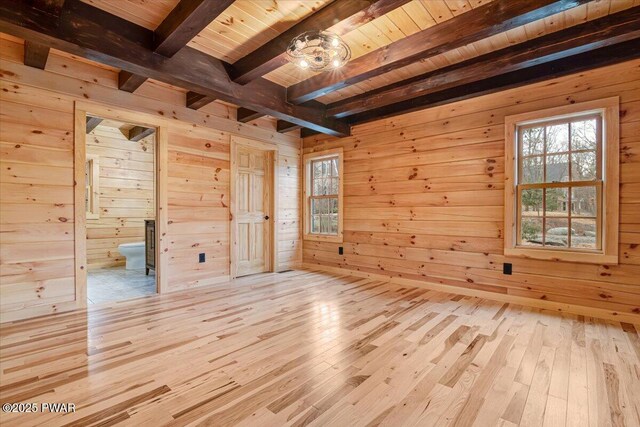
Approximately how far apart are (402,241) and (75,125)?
3901 mm

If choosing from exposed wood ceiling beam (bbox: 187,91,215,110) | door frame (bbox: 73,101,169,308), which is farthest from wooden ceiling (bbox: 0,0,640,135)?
exposed wood ceiling beam (bbox: 187,91,215,110)

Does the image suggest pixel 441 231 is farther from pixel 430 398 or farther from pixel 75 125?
pixel 75 125

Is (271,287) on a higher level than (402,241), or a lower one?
lower

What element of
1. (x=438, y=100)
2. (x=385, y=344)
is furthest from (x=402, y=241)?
(x=385, y=344)

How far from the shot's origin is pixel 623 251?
266cm

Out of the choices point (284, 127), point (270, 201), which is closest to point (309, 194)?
point (270, 201)

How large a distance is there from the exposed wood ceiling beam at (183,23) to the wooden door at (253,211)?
6.88ft

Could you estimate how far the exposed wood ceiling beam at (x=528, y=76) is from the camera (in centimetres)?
255

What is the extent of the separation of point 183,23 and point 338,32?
3.60 ft

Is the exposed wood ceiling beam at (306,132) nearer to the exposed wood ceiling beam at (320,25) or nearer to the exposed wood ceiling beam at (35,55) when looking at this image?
the exposed wood ceiling beam at (320,25)

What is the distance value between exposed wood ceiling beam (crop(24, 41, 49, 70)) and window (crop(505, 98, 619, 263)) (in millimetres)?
4357

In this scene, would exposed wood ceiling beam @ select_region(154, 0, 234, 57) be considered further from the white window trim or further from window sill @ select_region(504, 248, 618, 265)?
window sill @ select_region(504, 248, 618, 265)

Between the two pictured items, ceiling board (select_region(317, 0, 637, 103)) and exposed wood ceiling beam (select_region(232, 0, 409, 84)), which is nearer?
exposed wood ceiling beam (select_region(232, 0, 409, 84))

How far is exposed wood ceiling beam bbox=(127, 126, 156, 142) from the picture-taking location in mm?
5155
